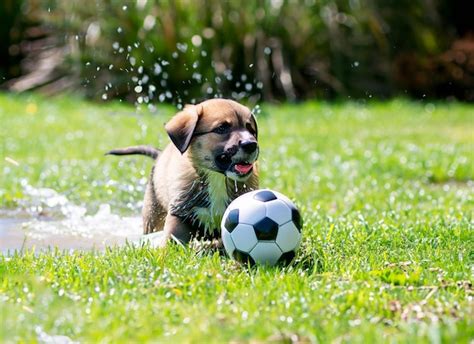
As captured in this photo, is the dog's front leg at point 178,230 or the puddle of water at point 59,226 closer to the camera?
the dog's front leg at point 178,230

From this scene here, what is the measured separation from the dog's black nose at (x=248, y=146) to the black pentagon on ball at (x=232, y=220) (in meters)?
0.34

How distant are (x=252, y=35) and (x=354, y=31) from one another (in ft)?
5.56

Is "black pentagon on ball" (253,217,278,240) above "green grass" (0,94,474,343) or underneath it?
above

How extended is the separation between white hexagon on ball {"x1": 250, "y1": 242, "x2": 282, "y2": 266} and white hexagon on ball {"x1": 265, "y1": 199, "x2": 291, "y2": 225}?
5.3 inches

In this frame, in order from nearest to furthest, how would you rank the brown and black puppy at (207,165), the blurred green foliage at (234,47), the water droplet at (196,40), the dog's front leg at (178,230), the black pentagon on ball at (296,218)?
the black pentagon on ball at (296,218) → the brown and black puppy at (207,165) → the dog's front leg at (178,230) → the blurred green foliage at (234,47) → the water droplet at (196,40)

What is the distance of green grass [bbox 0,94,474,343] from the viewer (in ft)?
11.5

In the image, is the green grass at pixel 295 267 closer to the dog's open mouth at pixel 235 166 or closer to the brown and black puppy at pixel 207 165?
the brown and black puppy at pixel 207 165

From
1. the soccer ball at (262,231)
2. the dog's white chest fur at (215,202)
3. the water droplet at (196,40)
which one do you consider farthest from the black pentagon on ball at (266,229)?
the water droplet at (196,40)

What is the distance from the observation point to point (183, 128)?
194 inches

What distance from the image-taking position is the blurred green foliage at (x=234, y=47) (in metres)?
12.8

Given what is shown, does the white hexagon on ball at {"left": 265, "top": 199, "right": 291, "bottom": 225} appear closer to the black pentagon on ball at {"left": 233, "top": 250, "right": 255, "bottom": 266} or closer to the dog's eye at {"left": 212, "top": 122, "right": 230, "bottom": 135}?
the black pentagon on ball at {"left": 233, "top": 250, "right": 255, "bottom": 266}

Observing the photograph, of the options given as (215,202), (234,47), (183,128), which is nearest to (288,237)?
(215,202)

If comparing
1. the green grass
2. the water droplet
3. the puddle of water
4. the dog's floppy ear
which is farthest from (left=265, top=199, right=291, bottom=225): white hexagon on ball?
the water droplet

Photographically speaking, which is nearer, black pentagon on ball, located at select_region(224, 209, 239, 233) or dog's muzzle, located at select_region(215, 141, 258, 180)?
black pentagon on ball, located at select_region(224, 209, 239, 233)
